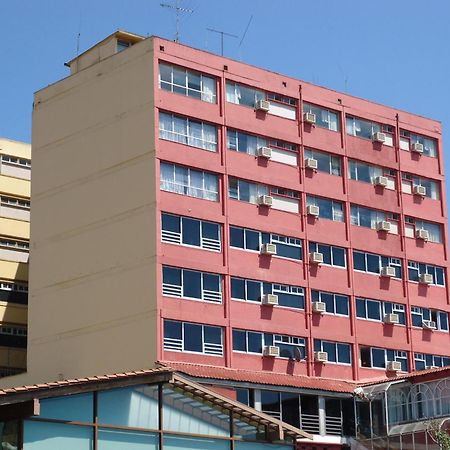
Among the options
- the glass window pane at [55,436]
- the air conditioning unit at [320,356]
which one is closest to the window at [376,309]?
the air conditioning unit at [320,356]

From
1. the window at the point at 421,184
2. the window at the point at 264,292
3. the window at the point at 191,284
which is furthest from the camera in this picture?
the window at the point at 421,184

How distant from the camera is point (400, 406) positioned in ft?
187

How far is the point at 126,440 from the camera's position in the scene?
35.7 meters

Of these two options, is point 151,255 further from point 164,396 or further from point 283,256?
point 164,396

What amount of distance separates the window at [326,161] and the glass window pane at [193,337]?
40.9ft

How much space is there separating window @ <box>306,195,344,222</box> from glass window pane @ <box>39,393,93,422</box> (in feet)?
99.5

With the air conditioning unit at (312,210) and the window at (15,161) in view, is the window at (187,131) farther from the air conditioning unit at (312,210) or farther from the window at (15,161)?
A: the window at (15,161)

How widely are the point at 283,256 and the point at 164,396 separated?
25024 mm

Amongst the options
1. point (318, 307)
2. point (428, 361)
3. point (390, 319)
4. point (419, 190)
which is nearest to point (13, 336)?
point (318, 307)

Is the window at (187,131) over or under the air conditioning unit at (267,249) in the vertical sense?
over

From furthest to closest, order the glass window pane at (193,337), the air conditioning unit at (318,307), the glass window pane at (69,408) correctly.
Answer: the air conditioning unit at (318,307) → the glass window pane at (193,337) → the glass window pane at (69,408)

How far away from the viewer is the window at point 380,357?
63812 mm

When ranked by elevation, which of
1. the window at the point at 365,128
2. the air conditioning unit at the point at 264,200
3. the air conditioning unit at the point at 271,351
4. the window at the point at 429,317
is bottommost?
the air conditioning unit at the point at 271,351

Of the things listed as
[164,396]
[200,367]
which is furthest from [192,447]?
[200,367]
